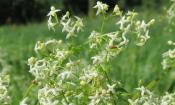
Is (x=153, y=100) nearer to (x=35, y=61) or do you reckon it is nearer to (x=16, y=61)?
(x=35, y=61)

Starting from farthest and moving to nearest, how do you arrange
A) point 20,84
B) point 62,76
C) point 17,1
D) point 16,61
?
point 17,1
point 16,61
point 20,84
point 62,76

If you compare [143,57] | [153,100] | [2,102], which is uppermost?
[143,57]

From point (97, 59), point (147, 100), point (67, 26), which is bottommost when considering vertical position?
point (147, 100)

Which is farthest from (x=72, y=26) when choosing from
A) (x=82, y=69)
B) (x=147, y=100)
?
(x=147, y=100)

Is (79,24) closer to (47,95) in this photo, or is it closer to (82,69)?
(82,69)

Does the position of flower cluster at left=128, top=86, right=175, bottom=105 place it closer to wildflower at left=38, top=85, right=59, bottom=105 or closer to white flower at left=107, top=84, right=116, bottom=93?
white flower at left=107, top=84, right=116, bottom=93

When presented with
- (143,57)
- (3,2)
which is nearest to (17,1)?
(3,2)

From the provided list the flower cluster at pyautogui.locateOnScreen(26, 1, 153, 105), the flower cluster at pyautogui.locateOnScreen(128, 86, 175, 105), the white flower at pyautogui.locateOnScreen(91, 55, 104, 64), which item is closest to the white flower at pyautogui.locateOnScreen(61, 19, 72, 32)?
the flower cluster at pyautogui.locateOnScreen(26, 1, 153, 105)

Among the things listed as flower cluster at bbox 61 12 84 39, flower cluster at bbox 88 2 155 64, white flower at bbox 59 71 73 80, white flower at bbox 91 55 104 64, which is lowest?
white flower at bbox 59 71 73 80

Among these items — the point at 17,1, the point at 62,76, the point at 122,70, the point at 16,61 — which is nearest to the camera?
the point at 62,76

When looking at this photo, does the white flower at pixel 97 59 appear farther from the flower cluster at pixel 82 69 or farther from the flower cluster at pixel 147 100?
the flower cluster at pixel 147 100

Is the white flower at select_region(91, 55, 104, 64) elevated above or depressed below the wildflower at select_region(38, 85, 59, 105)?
above
